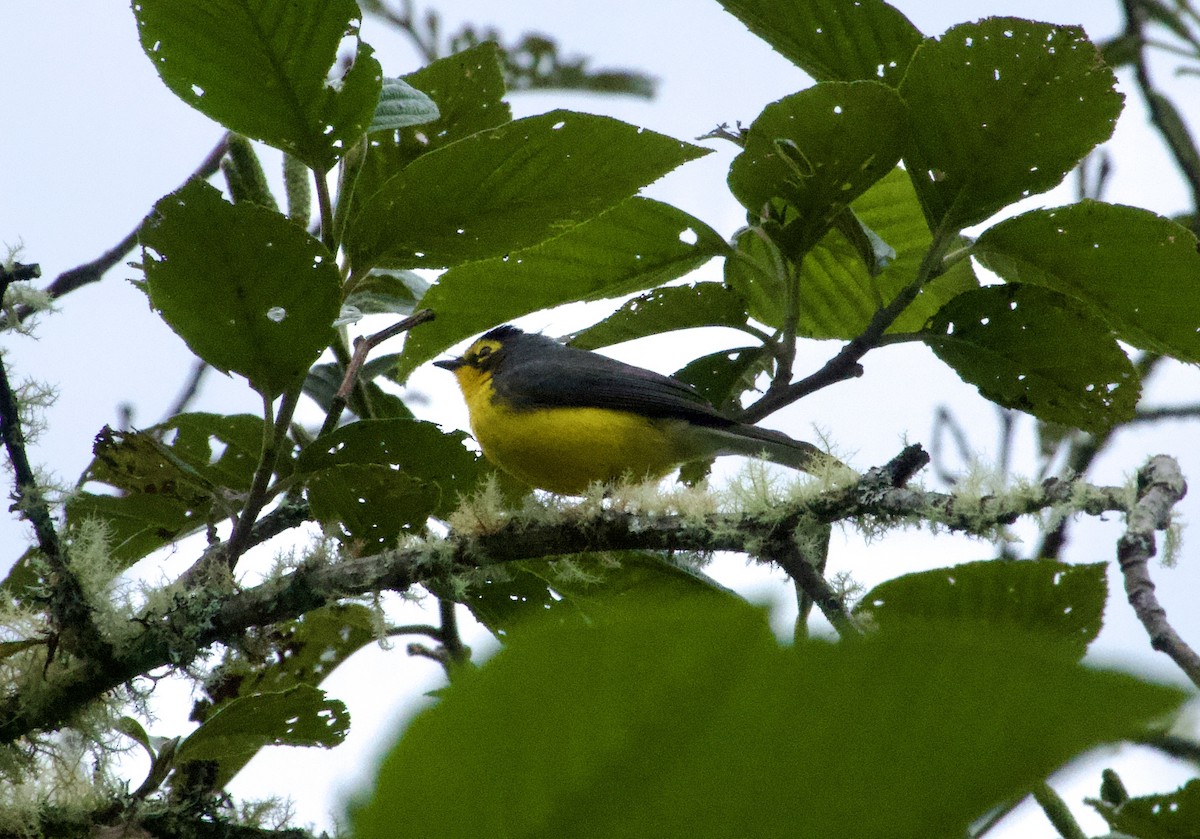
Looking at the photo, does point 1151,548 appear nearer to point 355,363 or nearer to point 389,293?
point 355,363

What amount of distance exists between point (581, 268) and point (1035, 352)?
44.4 inches

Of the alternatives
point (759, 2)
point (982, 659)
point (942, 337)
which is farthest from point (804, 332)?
point (982, 659)

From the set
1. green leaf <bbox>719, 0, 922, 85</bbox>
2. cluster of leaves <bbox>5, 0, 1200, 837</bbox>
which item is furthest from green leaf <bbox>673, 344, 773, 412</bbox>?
green leaf <bbox>719, 0, 922, 85</bbox>

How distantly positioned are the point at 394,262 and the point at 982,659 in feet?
7.87

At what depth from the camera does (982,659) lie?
18.4 inches

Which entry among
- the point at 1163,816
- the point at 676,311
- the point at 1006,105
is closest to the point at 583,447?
the point at 676,311

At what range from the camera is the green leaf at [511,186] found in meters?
2.56

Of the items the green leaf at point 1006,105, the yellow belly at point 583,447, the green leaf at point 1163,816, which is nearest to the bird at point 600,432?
the yellow belly at point 583,447

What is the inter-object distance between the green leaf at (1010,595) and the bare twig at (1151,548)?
202 millimetres

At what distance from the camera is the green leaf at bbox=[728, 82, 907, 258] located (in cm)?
246

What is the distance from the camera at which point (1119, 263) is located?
2.66 meters

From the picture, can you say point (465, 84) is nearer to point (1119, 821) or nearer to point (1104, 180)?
point (1119, 821)

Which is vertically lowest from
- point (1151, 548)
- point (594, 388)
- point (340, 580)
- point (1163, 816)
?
point (1163, 816)

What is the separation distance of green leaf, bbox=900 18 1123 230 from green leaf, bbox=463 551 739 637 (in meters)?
1.05
